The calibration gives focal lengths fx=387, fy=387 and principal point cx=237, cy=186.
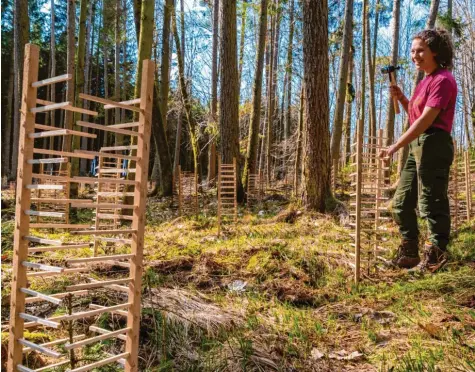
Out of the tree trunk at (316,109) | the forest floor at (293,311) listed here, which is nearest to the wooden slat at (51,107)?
the forest floor at (293,311)

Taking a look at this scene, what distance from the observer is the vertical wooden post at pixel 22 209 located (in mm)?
1556

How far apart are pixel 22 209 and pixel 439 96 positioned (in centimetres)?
286

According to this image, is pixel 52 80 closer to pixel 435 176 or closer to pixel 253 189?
pixel 435 176

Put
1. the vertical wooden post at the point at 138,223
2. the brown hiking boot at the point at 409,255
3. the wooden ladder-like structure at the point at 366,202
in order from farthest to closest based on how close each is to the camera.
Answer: the brown hiking boot at the point at 409,255, the wooden ladder-like structure at the point at 366,202, the vertical wooden post at the point at 138,223

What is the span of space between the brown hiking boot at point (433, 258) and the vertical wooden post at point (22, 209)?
2961mm

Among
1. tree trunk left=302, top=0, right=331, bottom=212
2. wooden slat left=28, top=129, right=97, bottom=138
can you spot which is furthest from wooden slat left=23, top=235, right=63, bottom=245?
tree trunk left=302, top=0, right=331, bottom=212

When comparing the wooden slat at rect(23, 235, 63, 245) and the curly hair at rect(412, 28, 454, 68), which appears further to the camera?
the curly hair at rect(412, 28, 454, 68)

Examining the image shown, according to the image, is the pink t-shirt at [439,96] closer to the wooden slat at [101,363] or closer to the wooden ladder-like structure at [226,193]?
the wooden slat at [101,363]

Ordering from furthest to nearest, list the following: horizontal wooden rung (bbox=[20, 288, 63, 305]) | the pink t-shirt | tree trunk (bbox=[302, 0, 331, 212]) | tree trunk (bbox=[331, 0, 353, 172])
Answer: tree trunk (bbox=[331, 0, 353, 172])
tree trunk (bbox=[302, 0, 331, 212])
the pink t-shirt
horizontal wooden rung (bbox=[20, 288, 63, 305])

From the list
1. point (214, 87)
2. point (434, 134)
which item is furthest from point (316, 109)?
point (214, 87)

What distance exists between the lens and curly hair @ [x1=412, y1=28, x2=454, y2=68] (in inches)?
121

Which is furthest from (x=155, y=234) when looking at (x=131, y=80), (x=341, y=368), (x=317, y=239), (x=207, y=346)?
(x=131, y=80)

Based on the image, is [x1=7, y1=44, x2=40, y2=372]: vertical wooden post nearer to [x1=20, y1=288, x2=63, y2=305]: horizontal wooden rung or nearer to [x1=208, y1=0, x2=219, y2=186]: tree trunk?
[x1=20, y1=288, x2=63, y2=305]: horizontal wooden rung

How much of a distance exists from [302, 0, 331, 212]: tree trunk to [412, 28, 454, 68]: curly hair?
10.6 feet
